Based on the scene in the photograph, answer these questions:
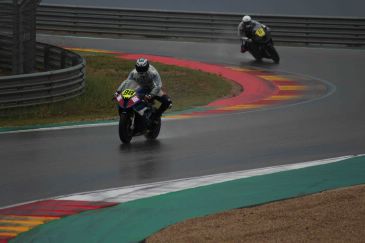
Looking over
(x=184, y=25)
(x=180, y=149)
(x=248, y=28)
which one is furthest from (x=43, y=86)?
(x=184, y=25)

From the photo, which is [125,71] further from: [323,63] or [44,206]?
[44,206]

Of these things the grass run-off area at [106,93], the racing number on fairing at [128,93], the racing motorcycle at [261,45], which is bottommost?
the grass run-off area at [106,93]

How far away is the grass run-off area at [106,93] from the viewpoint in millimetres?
19234

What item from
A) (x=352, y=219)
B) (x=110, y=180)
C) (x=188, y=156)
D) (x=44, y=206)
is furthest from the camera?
(x=188, y=156)

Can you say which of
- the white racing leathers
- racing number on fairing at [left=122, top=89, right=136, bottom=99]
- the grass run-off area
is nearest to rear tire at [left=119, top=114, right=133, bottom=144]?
racing number on fairing at [left=122, top=89, right=136, bottom=99]

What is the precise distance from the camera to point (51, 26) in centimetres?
3431

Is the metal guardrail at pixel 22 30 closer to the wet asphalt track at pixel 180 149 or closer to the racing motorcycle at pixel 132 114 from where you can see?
the wet asphalt track at pixel 180 149

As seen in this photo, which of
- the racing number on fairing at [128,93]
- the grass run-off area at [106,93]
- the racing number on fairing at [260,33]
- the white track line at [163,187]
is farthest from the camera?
the racing number on fairing at [260,33]

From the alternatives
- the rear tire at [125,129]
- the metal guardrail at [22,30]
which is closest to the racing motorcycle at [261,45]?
the metal guardrail at [22,30]

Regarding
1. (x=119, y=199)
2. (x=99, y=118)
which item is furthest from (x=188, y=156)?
(x=99, y=118)

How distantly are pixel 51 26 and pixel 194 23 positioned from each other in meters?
5.57

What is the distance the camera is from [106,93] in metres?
22.7

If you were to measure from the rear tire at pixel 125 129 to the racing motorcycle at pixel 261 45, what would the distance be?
13.7 meters

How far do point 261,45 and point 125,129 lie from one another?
1419cm
